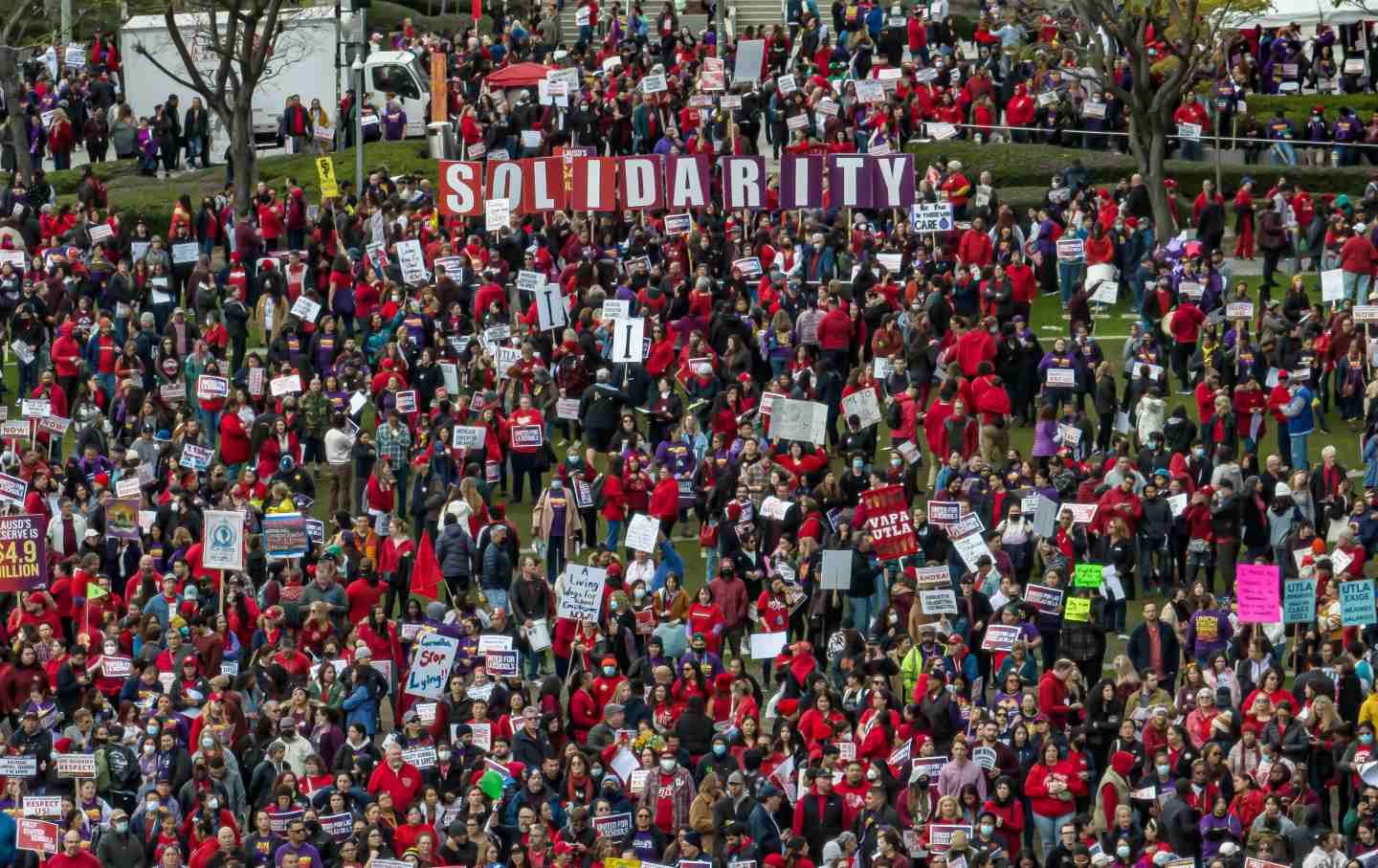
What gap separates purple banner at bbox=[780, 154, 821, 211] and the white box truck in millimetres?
13283

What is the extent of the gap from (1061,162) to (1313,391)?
1223 cm

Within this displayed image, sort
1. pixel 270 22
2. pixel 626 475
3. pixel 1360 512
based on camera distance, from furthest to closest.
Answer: pixel 270 22, pixel 626 475, pixel 1360 512

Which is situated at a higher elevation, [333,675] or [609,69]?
[609,69]

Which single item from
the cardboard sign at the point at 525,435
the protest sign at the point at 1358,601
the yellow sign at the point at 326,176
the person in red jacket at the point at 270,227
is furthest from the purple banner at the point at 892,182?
the protest sign at the point at 1358,601

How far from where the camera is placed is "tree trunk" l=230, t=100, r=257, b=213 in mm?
46594

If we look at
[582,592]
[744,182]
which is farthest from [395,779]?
[744,182]

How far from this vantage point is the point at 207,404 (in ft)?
122

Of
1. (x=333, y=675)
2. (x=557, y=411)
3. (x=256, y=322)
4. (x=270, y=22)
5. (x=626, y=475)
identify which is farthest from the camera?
(x=270, y=22)

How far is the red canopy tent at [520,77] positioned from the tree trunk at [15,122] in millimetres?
7289

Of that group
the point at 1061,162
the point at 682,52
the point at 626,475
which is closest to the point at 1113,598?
the point at 626,475

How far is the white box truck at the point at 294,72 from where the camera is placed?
53375 millimetres

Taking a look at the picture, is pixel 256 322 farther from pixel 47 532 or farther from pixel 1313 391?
pixel 1313 391

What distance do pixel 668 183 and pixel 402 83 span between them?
496 inches

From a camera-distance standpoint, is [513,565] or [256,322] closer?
[513,565]
